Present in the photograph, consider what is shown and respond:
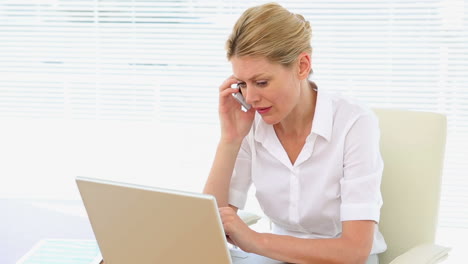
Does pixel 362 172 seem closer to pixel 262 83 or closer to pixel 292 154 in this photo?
pixel 292 154

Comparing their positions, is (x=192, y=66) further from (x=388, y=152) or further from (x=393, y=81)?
(x=388, y=152)

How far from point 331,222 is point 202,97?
186 cm

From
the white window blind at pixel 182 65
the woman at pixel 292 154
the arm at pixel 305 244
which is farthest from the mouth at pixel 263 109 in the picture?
the white window blind at pixel 182 65

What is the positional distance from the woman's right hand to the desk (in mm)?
533

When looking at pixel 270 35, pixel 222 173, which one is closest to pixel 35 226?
pixel 222 173

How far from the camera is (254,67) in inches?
73.0

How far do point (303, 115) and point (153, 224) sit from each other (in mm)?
708

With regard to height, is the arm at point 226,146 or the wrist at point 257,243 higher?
the arm at point 226,146

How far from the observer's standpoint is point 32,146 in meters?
3.97

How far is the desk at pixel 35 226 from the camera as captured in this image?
2.01 meters

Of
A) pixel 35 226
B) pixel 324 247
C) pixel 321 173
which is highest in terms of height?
pixel 321 173

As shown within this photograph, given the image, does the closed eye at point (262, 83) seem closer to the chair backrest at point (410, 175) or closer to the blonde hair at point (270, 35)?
the blonde hair at point (270, 35)

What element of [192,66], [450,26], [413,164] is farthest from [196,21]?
[413,164]

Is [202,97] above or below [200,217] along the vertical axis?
below
